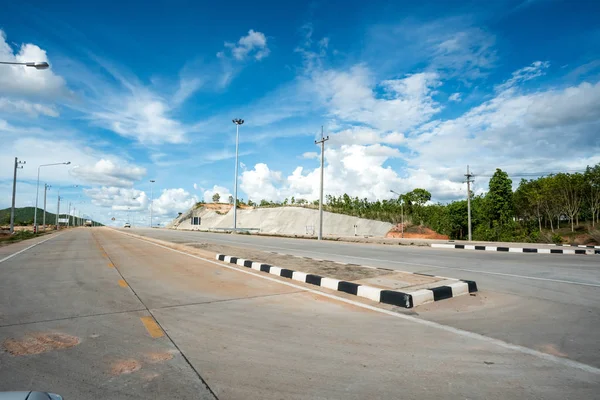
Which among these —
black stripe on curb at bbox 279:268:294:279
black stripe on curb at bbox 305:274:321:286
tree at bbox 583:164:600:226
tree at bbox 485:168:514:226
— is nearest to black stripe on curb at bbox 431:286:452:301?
black stripe on curb at bbox 305:274:321:286

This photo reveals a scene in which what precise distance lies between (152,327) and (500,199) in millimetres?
65160

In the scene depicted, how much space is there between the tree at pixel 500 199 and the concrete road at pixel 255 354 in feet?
204

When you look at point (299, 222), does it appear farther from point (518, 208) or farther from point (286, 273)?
point (286, 273)

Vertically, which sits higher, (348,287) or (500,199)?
(500,199)

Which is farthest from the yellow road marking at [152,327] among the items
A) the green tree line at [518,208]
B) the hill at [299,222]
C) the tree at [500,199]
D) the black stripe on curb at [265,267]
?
the tree at [500,199]

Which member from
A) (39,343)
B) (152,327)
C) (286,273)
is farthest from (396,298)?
(39,343)

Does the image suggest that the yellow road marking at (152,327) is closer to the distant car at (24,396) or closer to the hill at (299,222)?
the distant car at (24,396)

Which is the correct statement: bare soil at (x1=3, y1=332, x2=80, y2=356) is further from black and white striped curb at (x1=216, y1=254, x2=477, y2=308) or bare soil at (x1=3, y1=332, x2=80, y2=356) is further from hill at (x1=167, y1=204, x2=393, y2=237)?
hill at (x1=167, y1=204, x2=393, y2=237)

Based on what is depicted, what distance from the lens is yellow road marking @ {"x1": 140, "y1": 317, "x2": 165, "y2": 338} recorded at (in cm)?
419

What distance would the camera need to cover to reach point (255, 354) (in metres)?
3.54

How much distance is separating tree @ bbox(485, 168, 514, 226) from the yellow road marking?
209 ft

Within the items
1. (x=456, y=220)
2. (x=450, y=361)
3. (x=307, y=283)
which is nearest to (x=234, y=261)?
(x=307, y=283)

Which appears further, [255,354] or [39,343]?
[39,343]

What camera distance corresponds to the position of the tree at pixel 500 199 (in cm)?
5903
